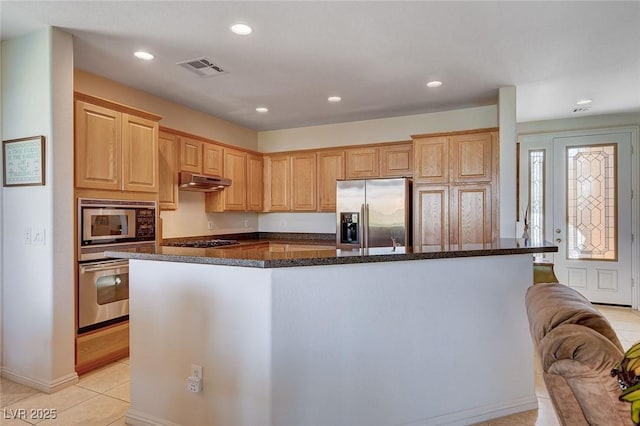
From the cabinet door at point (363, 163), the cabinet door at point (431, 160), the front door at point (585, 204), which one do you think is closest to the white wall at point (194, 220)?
the cabinet door at point (363, 163)

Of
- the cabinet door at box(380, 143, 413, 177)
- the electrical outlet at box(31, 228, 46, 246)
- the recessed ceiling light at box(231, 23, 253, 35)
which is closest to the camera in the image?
the recessed ceiling light at box(231, 23, 253, 35)

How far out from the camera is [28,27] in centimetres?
261

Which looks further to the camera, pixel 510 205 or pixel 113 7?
pixel 510 205

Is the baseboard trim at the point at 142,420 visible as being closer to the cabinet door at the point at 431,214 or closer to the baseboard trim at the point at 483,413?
the baseboard trim at the point at 483,413

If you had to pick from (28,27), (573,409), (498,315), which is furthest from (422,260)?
(28,27)

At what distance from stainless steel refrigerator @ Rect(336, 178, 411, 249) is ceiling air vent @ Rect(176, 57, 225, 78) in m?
2.12

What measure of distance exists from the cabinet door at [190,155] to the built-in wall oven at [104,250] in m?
0.92

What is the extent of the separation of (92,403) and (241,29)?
2801 millimetres

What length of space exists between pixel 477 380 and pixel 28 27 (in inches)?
153

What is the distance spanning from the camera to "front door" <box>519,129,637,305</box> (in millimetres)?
5020

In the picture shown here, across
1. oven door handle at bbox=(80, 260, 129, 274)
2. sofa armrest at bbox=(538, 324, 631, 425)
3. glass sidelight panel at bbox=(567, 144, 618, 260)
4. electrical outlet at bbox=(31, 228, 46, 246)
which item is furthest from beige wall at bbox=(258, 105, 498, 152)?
sofa armrest at bbox=(538, 324, 631, 425)

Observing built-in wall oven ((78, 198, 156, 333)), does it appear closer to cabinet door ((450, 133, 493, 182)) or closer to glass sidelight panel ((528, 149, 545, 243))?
cabinet door ((450, 133, 493, 182))

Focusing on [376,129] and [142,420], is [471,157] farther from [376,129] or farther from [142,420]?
[142,420]

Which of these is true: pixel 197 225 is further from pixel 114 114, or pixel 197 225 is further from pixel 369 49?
pixel 369 49
